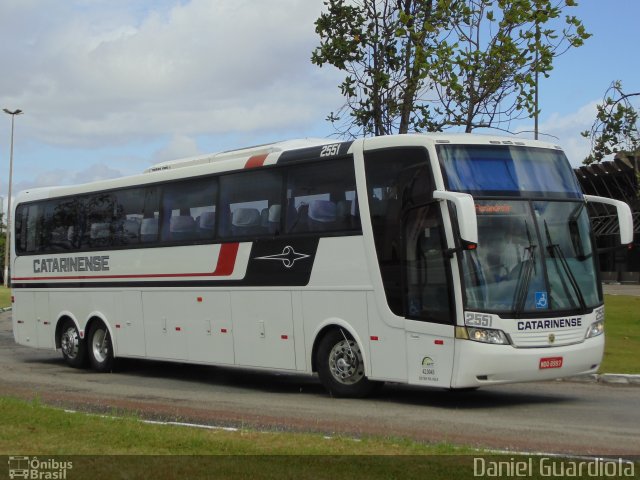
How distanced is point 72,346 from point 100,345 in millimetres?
911

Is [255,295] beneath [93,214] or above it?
beneath

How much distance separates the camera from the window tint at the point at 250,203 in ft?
50.9

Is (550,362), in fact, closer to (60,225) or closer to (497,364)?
(497,364)

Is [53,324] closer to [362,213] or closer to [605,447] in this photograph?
[362,213]

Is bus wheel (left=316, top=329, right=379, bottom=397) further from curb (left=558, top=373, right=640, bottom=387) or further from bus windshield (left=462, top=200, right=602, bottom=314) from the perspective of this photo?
curb (left=558, top=373, right=640, bottom=387)

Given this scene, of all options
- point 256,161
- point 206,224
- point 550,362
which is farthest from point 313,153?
point 550,362

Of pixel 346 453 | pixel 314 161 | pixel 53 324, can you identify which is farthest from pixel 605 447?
pixel 53 324

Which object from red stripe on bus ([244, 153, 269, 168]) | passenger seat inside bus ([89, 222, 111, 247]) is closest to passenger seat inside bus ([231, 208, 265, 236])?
red stripe on bus ([244, 153, 269, 168])

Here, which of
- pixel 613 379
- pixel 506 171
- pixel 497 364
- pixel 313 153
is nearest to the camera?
pixel 497 364

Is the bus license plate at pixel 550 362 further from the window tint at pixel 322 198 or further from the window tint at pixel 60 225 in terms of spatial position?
the window tint at pixel 60 225

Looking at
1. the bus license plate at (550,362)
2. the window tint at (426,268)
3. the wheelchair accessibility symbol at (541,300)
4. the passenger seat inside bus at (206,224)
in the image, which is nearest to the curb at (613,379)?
the bus license plate at (550,362)

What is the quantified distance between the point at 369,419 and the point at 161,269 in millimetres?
6900

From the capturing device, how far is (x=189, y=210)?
17.2 m

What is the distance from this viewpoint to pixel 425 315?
1315cm
